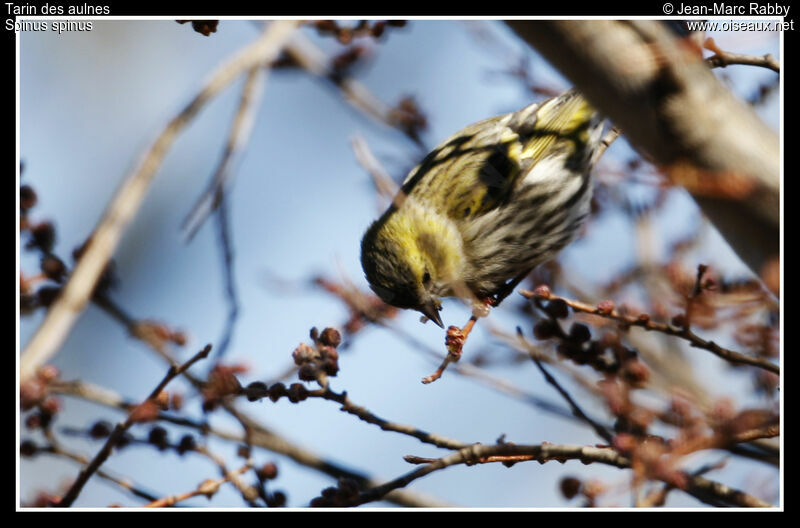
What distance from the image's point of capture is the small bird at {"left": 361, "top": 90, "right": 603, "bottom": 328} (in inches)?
151

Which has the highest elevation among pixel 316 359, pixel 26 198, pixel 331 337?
pixel 26 198

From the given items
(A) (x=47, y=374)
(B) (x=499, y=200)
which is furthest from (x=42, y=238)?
(B) (x=499, y=200)

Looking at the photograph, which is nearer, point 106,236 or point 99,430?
point 106,236

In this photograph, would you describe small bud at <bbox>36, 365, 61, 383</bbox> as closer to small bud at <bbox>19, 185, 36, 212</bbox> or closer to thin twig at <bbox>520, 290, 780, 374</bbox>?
small bud at <bbox>19, 185, 36, 212</bbox>

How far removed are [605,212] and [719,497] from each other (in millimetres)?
2515

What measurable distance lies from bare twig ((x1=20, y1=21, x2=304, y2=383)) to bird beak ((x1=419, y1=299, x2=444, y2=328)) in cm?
147

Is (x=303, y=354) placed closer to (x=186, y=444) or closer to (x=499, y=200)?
(x=186, y=444)

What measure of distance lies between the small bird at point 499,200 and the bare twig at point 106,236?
1510 millimetres

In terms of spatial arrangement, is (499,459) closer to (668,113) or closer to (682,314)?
(682,314)

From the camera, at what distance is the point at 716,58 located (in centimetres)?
242

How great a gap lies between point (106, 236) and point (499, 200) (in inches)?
105

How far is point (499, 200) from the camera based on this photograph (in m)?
4.11
